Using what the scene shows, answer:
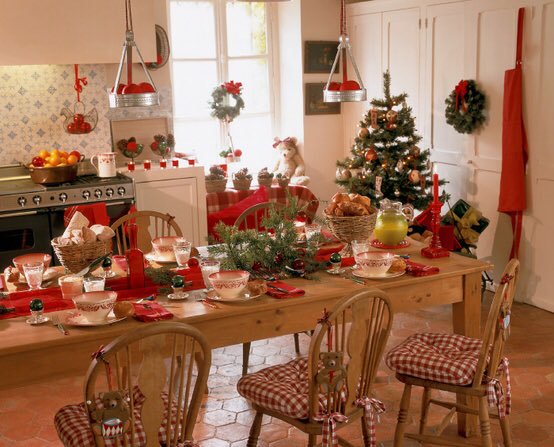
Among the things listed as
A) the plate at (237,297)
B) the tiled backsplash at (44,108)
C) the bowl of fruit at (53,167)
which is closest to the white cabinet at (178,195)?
the bowl of fruit at (53,167)

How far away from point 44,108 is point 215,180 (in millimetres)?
1482

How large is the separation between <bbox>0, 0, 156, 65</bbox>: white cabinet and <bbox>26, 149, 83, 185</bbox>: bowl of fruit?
Result: 0.68 metres

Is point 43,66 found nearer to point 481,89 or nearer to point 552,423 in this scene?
point 481,89

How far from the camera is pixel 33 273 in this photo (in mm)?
3322

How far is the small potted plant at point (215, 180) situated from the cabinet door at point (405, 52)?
164 cm

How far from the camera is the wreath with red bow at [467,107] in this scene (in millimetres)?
5727

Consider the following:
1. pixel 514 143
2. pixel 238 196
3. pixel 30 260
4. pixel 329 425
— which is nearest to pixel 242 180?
pixel 238 196

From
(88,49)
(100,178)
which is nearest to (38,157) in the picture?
(100,178)

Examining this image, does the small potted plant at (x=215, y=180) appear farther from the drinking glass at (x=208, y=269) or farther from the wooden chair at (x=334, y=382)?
the wooden chair at (x=334, y=382)

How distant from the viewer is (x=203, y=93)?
737 cm

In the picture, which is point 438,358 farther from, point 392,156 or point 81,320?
point 392,156

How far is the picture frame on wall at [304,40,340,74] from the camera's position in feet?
24.0

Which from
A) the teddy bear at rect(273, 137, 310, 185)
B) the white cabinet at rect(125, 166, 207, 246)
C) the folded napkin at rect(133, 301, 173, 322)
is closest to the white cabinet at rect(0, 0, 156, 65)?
the white cabinet at rect(125, 166, 207, 246)

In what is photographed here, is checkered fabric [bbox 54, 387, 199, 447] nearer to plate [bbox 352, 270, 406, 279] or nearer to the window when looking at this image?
plate [bbox 352, 270, 406, 279]
